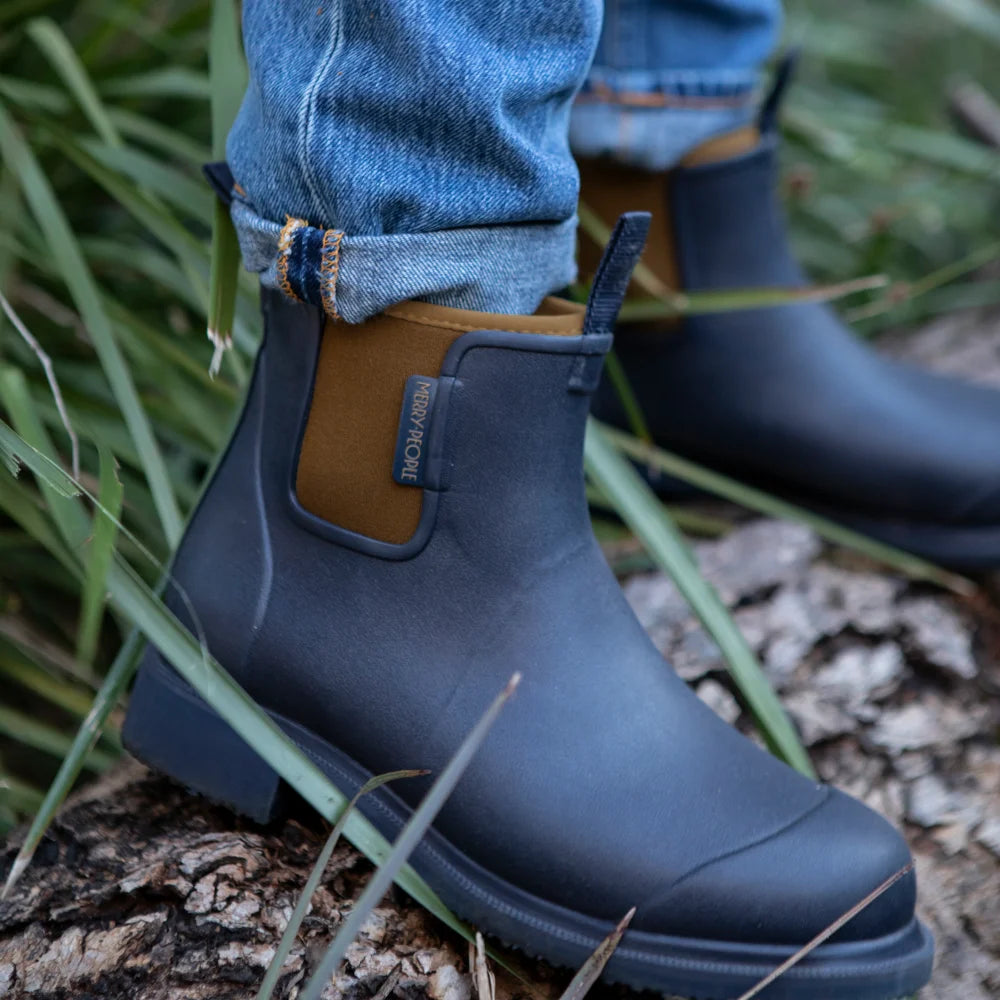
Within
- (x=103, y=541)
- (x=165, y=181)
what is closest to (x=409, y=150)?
(x=103, y=541)

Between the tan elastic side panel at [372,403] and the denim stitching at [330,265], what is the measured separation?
32 mm

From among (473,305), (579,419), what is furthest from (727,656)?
(473,305)

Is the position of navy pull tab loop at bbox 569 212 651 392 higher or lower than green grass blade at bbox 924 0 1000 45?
higher

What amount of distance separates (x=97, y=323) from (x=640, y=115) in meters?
0.53

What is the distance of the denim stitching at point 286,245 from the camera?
0.58 m

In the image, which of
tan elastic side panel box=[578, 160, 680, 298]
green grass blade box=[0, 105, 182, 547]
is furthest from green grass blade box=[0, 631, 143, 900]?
tan elastic side panel box=[578, 160, 680, 298]

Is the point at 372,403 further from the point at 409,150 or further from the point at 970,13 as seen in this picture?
the point at 970,13

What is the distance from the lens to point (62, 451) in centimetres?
99

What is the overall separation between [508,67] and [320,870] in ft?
1.47

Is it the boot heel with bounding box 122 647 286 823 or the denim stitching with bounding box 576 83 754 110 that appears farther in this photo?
the denim stitching with bounding box 576 83 754 110

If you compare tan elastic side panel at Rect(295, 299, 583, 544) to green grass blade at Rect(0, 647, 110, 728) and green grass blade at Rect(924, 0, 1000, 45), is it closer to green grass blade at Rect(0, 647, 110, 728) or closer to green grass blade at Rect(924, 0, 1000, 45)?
green grass blade at Rect(0, 647, 110, 728)

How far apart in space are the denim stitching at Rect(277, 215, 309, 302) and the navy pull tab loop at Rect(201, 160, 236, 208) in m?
0.08

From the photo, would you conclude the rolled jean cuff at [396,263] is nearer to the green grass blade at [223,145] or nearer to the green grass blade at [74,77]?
the green grass blade at [223,145]

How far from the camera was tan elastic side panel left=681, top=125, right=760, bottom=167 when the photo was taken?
1014 millimetres
